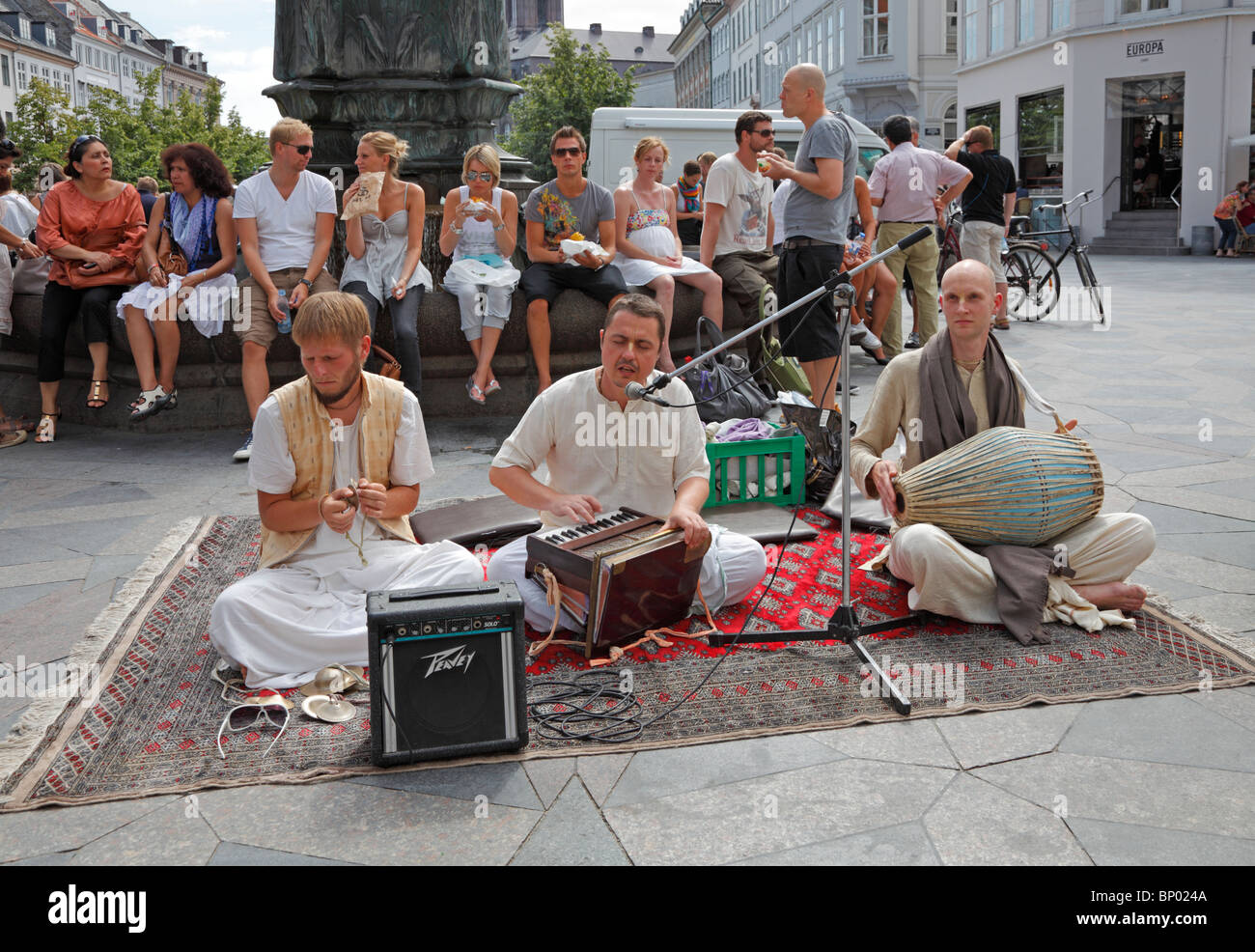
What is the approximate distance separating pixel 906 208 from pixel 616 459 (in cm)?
638

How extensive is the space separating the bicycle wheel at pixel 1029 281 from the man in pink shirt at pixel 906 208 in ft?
11.1

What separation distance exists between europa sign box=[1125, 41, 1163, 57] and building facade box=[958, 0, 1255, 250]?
0.07 feet

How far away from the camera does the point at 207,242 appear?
785 cm

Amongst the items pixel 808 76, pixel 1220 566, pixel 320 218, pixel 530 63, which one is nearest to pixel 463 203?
pixel 320 218

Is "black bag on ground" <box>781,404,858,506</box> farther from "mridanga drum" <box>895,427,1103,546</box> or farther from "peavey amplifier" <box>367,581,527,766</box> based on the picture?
"peavey amplifier" <box>367,581,527,766</box>

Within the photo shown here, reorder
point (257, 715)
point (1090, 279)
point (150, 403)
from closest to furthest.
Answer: point (257, 715), point (150, 403), point (1090, 279)

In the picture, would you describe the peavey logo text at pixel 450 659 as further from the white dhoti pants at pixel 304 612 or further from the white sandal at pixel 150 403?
the white sandal at pixel 150 403

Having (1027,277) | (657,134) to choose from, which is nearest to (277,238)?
(657,134)

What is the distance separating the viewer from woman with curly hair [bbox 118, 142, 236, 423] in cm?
771

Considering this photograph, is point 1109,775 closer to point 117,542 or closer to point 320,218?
point 117,542

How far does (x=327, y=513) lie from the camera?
3832mm

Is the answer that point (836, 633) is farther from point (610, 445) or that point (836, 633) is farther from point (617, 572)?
point (610, 445)

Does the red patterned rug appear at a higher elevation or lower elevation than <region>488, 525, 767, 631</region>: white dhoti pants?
lower

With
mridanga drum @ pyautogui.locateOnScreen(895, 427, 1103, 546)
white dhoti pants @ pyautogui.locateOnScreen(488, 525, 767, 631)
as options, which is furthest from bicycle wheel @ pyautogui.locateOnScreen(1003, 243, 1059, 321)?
white dhoti pants @ pyautogui.locateOnScreen(488, 525, 767, 631)
